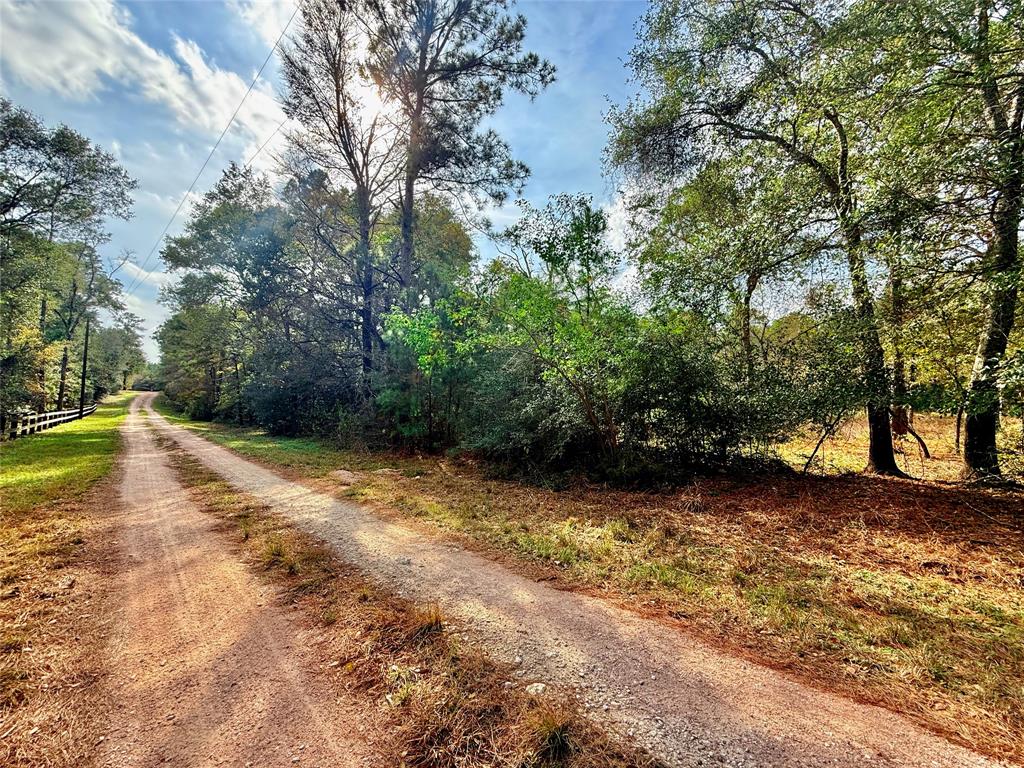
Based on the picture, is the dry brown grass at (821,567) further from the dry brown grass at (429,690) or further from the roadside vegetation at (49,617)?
the roadside vegetation at (49,617)

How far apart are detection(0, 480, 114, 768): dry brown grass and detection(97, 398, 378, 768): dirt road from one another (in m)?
0.11

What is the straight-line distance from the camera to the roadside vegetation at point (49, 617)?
176cm

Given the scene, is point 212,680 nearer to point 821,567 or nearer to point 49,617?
point 49,617

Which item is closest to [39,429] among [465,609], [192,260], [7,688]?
[192,260]

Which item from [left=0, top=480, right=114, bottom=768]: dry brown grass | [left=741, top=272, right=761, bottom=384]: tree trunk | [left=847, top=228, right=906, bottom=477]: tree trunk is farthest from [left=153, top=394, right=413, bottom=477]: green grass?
[left=847, top=228, right=906, bottom=477]: tree trunk

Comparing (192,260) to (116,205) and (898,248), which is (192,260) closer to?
(116,205)

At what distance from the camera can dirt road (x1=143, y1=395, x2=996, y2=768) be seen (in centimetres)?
169

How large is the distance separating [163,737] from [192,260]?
2719cm

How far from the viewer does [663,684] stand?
211cm

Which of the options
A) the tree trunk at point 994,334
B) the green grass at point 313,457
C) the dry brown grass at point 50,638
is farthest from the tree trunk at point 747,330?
the dry brown grass at point 50,638

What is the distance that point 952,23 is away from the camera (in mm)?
4121

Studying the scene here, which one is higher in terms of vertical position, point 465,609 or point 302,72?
point 302,72

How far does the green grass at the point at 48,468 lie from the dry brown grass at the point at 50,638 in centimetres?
168

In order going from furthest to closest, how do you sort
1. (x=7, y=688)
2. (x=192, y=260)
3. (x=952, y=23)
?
(x=192, y=260) → (x=952, y=23) → (x=7, y=688)
